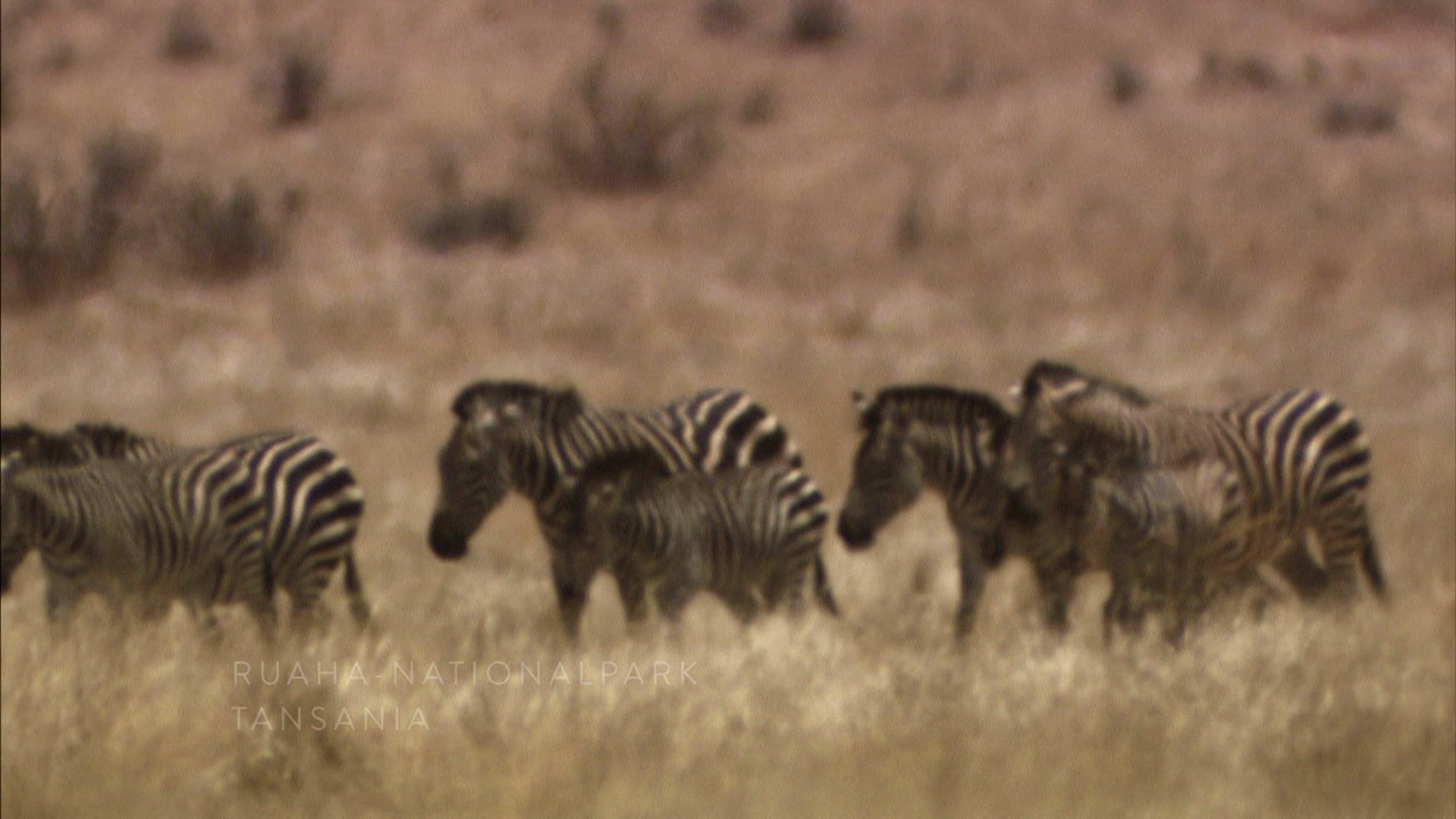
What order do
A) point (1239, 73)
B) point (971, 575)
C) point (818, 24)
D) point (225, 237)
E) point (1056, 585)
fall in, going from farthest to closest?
point (818, 24) < point (1239, 73) < point (225, 237) < point (971, 575) < point (1056, 585)

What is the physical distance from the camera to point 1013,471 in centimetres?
997

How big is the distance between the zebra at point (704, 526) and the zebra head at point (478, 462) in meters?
0.35

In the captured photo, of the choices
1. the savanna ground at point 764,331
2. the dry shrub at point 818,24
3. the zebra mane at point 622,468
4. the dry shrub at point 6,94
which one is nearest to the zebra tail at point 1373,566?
the savanna ground at point 764,331

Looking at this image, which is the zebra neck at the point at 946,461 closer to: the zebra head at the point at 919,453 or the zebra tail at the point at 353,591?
the zebra head at the point at 919,453

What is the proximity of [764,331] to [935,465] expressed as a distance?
11.0 m

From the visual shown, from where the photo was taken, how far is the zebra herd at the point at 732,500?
31.2ft

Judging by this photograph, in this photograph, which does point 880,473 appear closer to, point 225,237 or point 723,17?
point 225,237

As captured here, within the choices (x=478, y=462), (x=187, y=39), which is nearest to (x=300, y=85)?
(x=187, y=39)

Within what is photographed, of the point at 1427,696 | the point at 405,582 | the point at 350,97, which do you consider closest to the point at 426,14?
the point at 350,97

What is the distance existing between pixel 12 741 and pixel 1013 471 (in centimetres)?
472

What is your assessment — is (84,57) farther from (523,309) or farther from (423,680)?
(423,680)

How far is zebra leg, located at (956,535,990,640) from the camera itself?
34.4 feet

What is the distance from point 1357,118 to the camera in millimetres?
27609

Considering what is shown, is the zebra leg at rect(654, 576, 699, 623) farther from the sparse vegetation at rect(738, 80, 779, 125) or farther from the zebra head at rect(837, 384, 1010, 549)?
the sparse vegetation at rect(738, 80, 779, 125)
